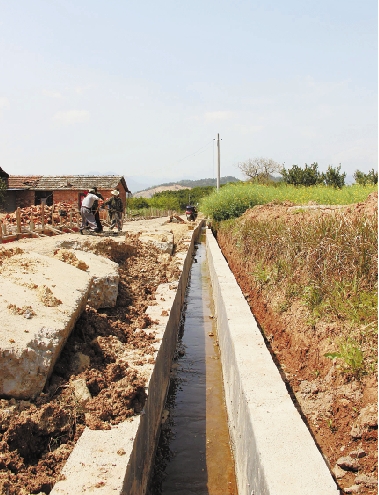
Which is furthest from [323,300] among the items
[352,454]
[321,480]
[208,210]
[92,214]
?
[208,210]

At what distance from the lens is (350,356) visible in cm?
350

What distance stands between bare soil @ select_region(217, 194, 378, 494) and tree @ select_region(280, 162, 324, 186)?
32916mm

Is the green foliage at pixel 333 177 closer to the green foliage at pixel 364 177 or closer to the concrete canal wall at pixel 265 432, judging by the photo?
the green foliage at pixel 364 177

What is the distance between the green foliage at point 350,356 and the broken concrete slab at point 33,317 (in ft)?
7.08

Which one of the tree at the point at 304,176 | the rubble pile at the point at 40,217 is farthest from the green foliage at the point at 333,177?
the rubble pile at the point at 40,217

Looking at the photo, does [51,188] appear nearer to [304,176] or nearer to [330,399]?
[304,176]

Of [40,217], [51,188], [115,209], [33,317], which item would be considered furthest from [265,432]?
[51,188]

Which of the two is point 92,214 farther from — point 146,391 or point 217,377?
point 146,391

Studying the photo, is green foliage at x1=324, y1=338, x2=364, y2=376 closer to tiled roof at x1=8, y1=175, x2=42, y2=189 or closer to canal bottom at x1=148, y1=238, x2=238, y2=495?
canal bottom at x1=148, y1=238, x2=238, y2=495

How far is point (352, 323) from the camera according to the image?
3953 mm

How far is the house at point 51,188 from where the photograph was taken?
2841 centimetres

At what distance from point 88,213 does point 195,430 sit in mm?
9339

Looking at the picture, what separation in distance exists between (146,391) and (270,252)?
487 cm

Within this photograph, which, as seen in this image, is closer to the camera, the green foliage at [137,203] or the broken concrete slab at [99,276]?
the broken concrete slab at [99,276]
